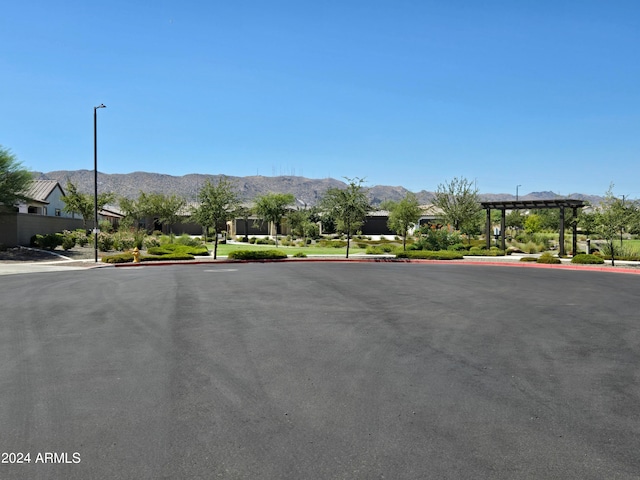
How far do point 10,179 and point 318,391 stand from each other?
1333 inches

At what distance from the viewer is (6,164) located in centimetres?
3275

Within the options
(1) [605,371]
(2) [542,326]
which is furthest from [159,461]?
(2) [542,326]

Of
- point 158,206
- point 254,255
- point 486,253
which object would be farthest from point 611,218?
point 158,206

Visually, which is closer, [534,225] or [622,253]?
[622,253]

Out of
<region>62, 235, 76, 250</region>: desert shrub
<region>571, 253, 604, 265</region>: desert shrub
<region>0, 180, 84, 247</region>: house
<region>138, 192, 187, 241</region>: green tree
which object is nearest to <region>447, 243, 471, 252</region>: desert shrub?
<region>571, 253, 604, 265</region>: desert shrub

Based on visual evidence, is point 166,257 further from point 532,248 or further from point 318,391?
point 532,248

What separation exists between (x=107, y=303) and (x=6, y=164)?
84.0 ft

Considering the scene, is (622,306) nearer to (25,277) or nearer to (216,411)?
(216,411)

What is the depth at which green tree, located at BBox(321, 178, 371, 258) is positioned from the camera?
34594 millimetres

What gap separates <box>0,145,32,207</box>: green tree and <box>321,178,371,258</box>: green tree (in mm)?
20252

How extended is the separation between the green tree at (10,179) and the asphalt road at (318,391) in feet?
77.8

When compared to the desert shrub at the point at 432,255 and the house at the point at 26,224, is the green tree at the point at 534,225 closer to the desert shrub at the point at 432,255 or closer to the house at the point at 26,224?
the desert shrub at the point at 432,255

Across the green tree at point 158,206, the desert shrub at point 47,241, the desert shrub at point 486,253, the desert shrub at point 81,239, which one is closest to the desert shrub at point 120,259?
the desert shrub at point 47,241

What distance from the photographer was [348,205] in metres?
34.6
